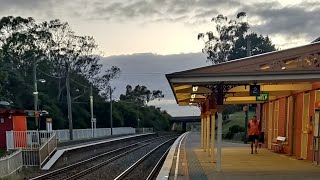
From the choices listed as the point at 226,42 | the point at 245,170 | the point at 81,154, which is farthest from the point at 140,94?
the point at 245,170

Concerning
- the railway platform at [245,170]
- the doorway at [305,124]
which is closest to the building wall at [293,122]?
the doorway at [305,124]

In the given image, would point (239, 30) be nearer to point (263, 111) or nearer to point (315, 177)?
point (263, 111)

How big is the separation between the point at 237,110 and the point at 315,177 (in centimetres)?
7309

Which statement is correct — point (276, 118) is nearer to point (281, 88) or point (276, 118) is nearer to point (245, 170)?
point (281, 88)

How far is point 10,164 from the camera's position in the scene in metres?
17.7

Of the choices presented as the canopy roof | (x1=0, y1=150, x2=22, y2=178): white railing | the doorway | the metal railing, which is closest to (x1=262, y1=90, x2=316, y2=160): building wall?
the doorway

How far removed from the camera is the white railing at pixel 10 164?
53.1 feet

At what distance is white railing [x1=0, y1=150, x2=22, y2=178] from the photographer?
16188mm

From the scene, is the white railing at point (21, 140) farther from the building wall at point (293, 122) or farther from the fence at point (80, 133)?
the building wall at point (293, 122)

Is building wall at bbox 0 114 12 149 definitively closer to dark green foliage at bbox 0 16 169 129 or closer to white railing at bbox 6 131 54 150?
white railing at bbox 6 131 54 150

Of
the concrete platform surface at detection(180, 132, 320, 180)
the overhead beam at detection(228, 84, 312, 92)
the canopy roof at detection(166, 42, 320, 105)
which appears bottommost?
the concrete platform surface at detection(180, 132, 320, 180)

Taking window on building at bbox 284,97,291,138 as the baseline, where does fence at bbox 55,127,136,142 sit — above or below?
below

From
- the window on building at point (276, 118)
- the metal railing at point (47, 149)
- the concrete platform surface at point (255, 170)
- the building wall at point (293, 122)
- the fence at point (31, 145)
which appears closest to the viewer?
the concrete platform surface at point (255, 170)

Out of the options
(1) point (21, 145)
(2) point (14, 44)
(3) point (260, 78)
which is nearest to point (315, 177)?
(3) point (260, 78)
